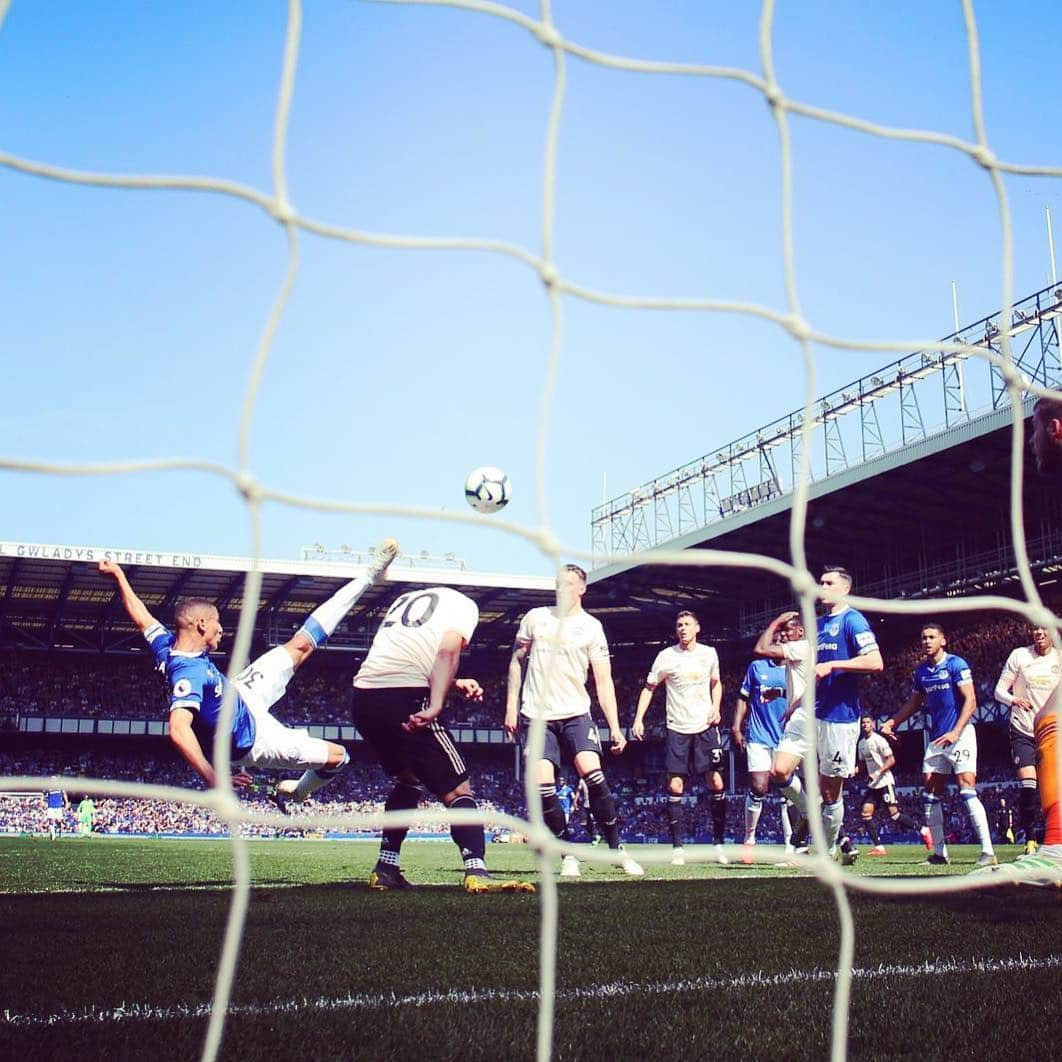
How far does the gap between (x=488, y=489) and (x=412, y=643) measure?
25.7 feet

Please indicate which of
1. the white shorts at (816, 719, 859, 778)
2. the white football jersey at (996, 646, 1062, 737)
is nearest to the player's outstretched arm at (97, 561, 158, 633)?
the white shorts at (816, 719, 859, 778)

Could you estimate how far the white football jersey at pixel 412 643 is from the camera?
557 cm

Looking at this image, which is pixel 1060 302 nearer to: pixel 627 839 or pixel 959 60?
pixel 627 839

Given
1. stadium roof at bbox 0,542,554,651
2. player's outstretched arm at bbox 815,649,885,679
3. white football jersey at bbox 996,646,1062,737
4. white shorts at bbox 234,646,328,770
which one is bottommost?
white shorts at bbox 234,646,328,770

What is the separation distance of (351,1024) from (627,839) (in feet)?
93.7

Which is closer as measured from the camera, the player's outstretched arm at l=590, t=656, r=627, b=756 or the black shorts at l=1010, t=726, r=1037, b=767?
the player's outstretched arm at l=590, t=656, r=627, b=756

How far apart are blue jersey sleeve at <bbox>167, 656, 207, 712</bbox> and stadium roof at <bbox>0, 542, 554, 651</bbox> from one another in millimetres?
23927

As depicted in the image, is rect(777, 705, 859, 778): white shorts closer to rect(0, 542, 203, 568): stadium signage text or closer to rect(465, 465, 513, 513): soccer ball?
rect(465, 465, 513, 513): soccer ball

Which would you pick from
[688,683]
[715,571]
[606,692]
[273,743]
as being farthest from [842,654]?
[715,571]

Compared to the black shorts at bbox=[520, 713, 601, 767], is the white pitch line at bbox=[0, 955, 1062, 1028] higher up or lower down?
lower down

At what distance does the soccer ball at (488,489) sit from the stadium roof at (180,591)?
53.3 feet

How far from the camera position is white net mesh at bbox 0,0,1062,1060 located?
1.83 meters

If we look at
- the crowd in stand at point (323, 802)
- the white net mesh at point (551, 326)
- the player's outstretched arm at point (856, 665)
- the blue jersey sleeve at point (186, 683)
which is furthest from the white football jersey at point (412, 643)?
the crowd in stand at point (323, 802)

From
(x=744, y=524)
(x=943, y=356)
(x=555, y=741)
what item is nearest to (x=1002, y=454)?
(x=943, y=356)
